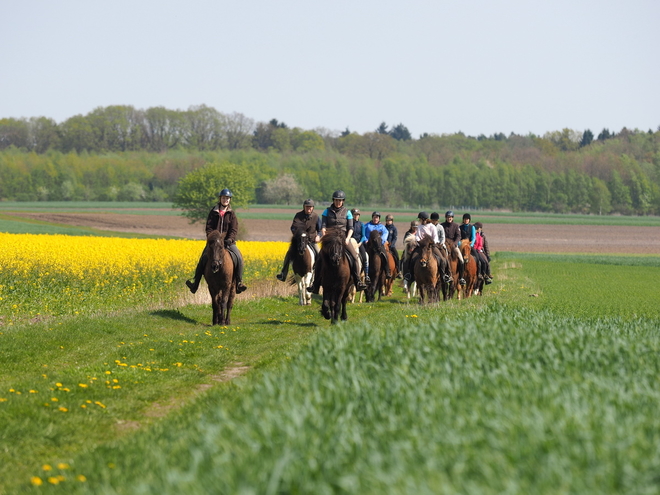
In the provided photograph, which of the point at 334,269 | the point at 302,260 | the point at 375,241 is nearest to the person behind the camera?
the point at 334,269

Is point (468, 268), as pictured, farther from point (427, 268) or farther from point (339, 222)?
point (339, 222)

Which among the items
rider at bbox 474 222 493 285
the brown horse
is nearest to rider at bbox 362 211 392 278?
rider at bbox 474 222 493 285

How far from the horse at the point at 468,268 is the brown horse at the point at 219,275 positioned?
768 cm

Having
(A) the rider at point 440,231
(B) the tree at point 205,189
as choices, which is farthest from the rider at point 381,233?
(B) the tree at point 205,189

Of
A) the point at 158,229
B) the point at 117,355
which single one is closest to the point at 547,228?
the point at 158,229

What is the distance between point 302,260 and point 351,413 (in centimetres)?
1486

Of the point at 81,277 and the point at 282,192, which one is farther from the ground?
the point at 282,192

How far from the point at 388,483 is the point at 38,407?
5.34 metres

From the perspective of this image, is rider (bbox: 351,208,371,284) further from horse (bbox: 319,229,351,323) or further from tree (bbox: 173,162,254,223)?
tree (bbox: 173,162,254,223)

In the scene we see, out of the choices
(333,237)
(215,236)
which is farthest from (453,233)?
(215,236)

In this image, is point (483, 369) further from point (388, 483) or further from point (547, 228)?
point (547, 228)

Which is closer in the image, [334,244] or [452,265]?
[334,244]

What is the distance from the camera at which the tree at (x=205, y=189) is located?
245 feet

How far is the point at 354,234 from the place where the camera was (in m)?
21.7
